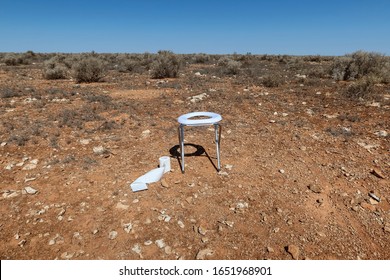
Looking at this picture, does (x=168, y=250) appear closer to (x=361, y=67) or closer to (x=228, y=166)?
(x=228, y=166)

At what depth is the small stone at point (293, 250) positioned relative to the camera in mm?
2402

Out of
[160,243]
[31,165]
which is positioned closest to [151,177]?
[160,243]

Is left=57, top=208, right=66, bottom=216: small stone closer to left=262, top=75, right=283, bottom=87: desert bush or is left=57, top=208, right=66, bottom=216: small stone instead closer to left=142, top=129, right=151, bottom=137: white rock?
left=142, top=129, right=151, bottom=137: white rock

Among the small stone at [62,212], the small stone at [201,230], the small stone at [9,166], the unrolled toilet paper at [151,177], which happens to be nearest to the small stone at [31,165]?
the small stone at [9,166]

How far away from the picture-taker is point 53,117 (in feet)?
19.9

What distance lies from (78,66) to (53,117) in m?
5.82

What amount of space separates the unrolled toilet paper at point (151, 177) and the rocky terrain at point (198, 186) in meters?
0.08

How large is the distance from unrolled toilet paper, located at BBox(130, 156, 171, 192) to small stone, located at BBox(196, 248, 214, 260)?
122 centimetres

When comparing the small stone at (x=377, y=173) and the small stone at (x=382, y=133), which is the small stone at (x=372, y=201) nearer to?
the small stone at (x=377, y=173)

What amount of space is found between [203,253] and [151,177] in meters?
1.39

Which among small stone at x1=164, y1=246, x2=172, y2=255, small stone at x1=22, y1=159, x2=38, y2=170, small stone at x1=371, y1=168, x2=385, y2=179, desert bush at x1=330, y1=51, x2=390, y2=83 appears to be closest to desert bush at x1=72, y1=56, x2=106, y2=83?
small stone at x1=22, y1=159, x2=38, y2=170

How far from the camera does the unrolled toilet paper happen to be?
3383mm

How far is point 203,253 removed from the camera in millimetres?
2438
